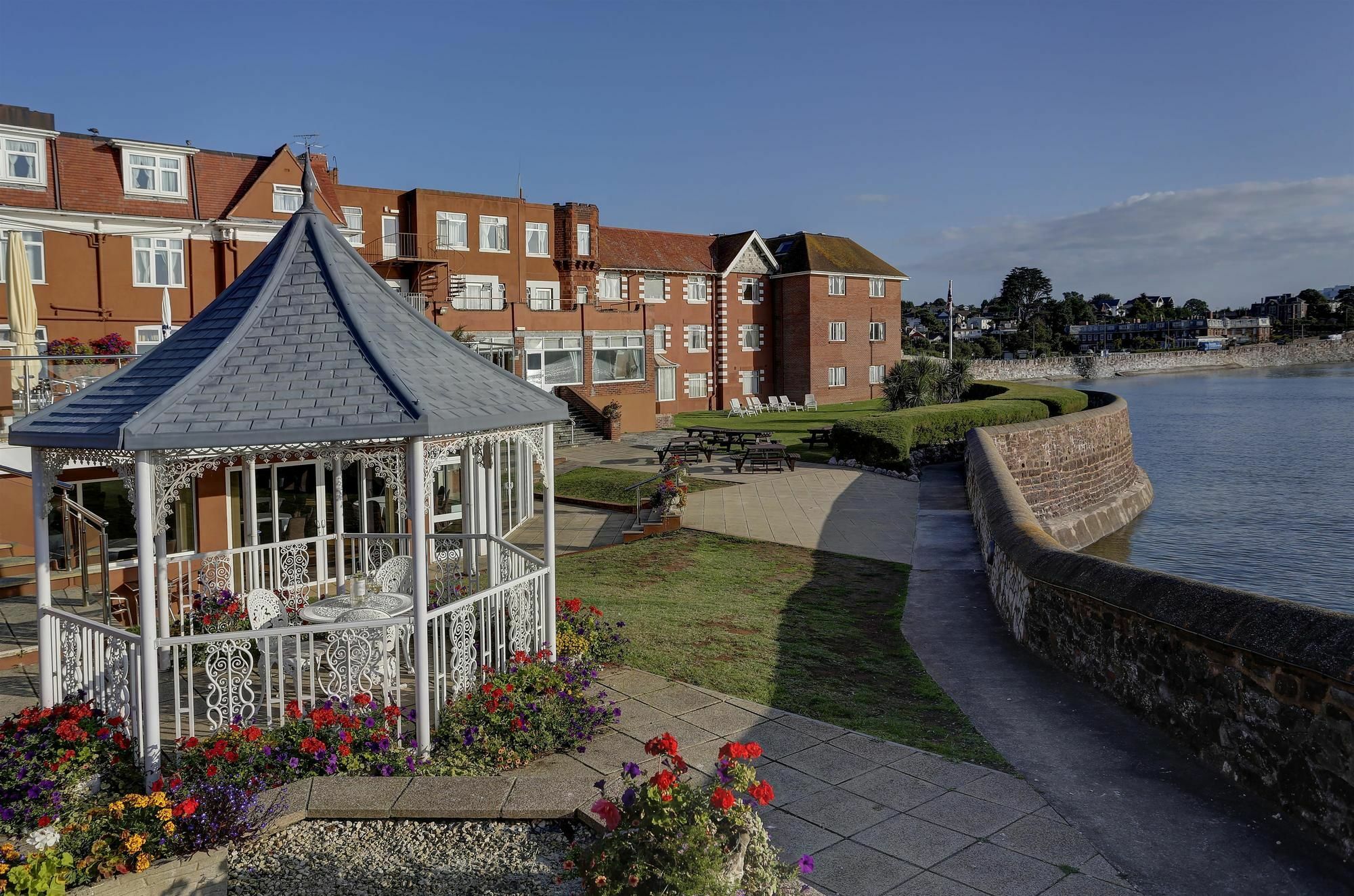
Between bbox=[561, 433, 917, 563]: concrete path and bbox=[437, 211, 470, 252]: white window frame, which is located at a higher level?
bbox=[437, 211, 470, 252]: white window frame

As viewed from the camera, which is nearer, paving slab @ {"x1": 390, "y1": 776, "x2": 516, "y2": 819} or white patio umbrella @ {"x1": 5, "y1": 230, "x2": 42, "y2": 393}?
→ paving slab @ {"x1": 390, "y1": 776, "x2": 516, "y2": 819}

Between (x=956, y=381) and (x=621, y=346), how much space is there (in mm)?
15485

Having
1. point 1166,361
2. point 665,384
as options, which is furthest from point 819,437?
point 1166,361

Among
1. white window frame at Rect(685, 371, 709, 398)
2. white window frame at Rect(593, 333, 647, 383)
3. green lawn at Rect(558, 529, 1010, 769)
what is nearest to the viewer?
green lawn at Rect(558, 529, 1010, 769)

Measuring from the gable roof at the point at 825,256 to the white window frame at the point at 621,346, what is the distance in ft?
49.2

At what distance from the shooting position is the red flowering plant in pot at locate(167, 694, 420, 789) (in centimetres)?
626

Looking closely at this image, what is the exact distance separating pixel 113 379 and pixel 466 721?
416 cm

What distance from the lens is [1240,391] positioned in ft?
258

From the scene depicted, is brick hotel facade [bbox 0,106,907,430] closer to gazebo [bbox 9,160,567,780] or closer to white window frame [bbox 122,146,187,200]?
white window frame [bbox 122,146,187,200]

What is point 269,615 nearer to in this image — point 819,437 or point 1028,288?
point 819,437

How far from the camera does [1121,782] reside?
674cm

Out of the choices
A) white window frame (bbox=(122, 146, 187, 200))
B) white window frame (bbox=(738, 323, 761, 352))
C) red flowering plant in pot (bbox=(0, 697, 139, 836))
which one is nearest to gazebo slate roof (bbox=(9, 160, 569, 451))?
red flowering plant in pot (bbox=(0, 697, 139, 836))

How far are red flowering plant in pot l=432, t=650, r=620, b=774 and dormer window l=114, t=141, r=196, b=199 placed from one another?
25.9 metres

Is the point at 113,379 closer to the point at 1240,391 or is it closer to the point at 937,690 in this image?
the point at 937,690
